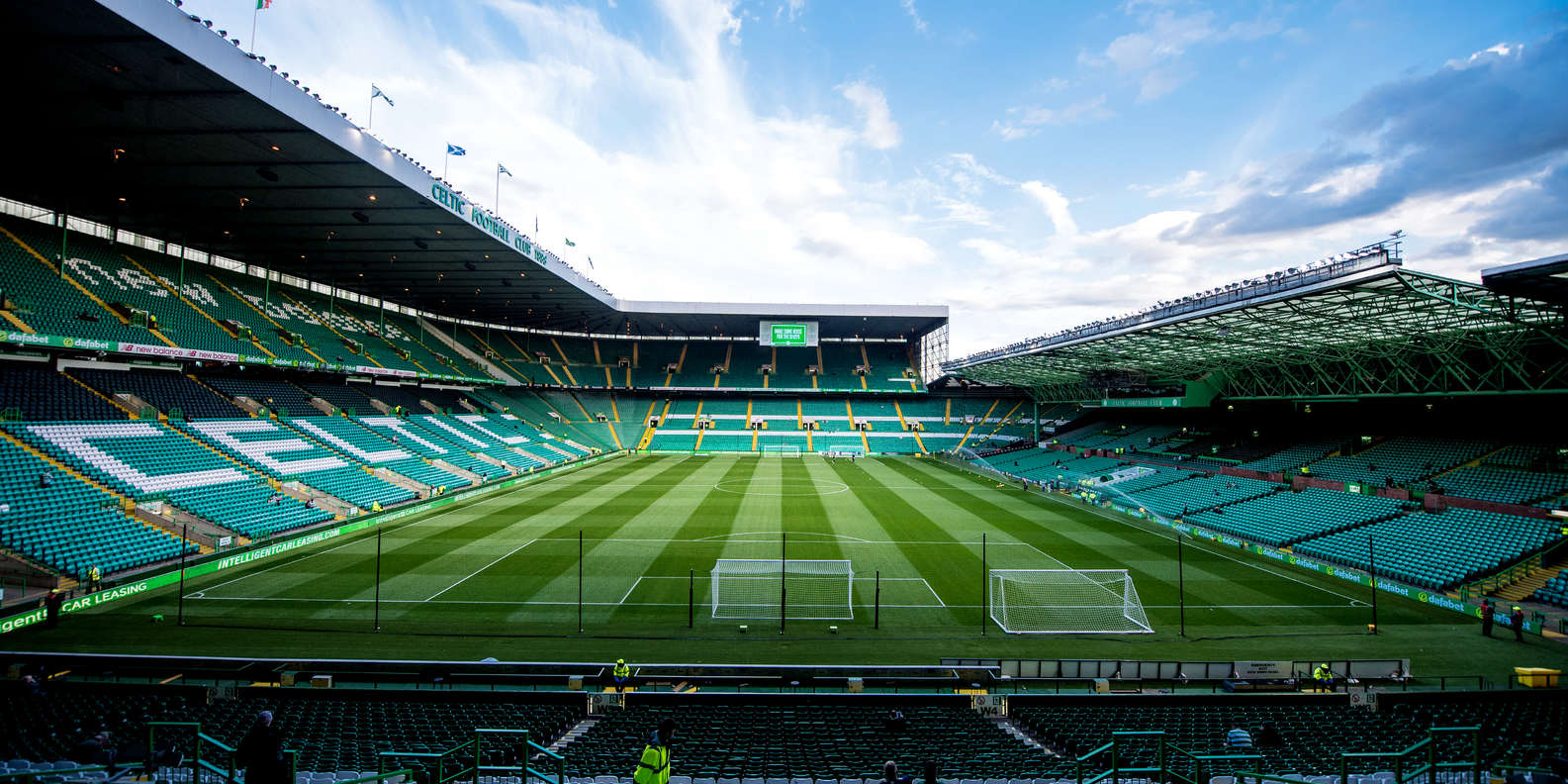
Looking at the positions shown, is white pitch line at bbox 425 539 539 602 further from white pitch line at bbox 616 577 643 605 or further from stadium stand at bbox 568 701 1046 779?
stadium stand at bbox 568 701 1046 779

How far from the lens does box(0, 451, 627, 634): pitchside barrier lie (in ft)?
51.8

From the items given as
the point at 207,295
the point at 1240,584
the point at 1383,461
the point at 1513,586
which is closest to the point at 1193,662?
the point at 1240,584

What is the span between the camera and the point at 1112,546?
26.2 metres

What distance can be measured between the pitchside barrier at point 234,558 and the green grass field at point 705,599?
1.54 ft

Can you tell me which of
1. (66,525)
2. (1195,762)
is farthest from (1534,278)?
(66,525)

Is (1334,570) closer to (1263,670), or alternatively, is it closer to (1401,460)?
(1401,460)

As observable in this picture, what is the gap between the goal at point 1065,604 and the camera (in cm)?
1708

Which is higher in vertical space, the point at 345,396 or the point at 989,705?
the point at 345,396

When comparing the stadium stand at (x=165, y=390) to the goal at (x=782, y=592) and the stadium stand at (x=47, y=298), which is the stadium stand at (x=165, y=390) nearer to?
the stadium stand at (x=47, y=298)

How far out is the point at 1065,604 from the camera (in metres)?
Result: 18.7

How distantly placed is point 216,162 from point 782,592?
→ 87.4ft

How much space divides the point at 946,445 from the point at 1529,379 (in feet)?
146

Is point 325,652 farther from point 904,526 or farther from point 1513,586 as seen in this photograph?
point 1513,586

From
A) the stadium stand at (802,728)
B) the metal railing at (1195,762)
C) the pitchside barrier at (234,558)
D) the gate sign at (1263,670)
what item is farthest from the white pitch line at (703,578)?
the pitchside barrier at (234,558)
